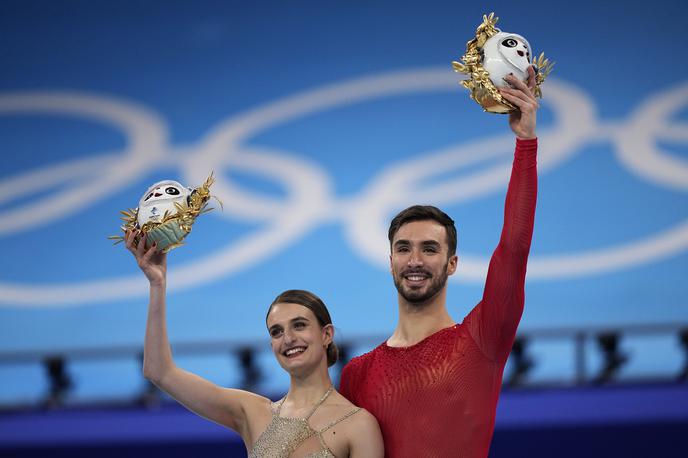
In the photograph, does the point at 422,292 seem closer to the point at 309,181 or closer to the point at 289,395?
the point at 289,395

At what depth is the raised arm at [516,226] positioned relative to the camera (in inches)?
128

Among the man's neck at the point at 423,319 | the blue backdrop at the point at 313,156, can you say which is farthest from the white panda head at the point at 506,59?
the blue backdrop at the point at 313,156

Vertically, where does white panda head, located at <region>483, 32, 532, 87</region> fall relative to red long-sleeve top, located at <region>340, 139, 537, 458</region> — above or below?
above

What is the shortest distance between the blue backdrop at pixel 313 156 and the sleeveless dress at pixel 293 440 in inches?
197

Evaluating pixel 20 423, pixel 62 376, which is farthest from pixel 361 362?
pixel 62 376

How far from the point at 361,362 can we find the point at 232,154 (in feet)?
22.9

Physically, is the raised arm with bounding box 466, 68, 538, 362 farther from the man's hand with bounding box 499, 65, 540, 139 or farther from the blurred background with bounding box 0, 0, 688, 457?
the blurred background with bounding box 0, 0, 688, 457

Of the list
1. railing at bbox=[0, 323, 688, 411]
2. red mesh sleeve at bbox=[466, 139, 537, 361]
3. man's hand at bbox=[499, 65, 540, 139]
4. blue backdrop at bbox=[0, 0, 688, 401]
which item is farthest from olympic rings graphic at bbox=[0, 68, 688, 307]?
man's hand at bbox=[499, 65, 540, 139]

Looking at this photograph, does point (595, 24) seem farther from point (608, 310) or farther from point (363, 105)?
point (608, 310)

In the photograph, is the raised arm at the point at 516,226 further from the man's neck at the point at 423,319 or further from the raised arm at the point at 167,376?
the raised arm at the point at 167,376

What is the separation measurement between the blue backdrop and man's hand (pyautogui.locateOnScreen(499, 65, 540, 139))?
505cm

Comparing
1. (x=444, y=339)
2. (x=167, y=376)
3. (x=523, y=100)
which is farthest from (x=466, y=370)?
(x=167, y=376)

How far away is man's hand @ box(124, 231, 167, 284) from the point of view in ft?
11.4

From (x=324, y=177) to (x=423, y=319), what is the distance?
6721 millimetres
